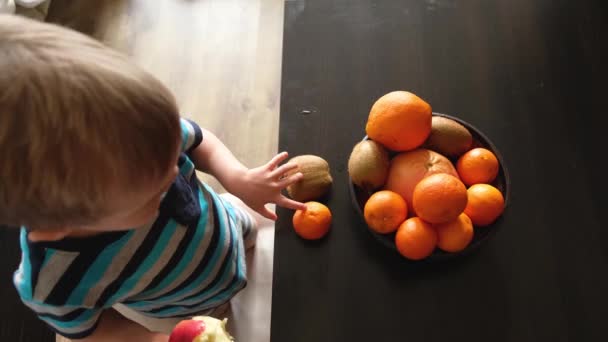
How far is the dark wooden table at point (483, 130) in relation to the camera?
59cm

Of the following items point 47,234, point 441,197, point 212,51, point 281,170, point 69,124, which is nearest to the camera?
point 69,124

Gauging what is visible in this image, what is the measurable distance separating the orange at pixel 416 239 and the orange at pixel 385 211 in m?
0.01

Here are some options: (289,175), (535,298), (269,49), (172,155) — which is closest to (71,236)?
(172,155)

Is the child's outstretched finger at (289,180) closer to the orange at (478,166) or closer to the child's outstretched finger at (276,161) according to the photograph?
the child's outstretched finger at (276,161)

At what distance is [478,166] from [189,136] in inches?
15.9

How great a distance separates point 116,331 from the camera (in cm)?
56

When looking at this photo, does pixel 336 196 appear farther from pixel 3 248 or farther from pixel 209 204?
pixel 3 248

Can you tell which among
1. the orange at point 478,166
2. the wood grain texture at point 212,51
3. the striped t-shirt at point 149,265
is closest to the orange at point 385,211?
the orange at point 478,166

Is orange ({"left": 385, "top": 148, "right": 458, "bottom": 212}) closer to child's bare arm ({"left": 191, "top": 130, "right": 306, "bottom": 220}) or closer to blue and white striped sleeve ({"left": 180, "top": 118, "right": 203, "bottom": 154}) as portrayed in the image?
child's bare arm ({"left": 191, "top": 130, "right": 306, "bottom": 220})

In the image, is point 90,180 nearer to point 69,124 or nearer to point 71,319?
point 69,124

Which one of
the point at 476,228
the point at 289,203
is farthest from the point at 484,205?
the point at 289,203

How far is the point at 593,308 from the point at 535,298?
8cm

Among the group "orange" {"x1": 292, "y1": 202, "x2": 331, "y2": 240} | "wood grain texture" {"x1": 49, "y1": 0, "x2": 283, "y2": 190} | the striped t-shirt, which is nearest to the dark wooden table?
"orange" {"x1": 292, "y1": 202, "x2": 331, "y2": 240}

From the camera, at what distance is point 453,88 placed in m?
0.75
